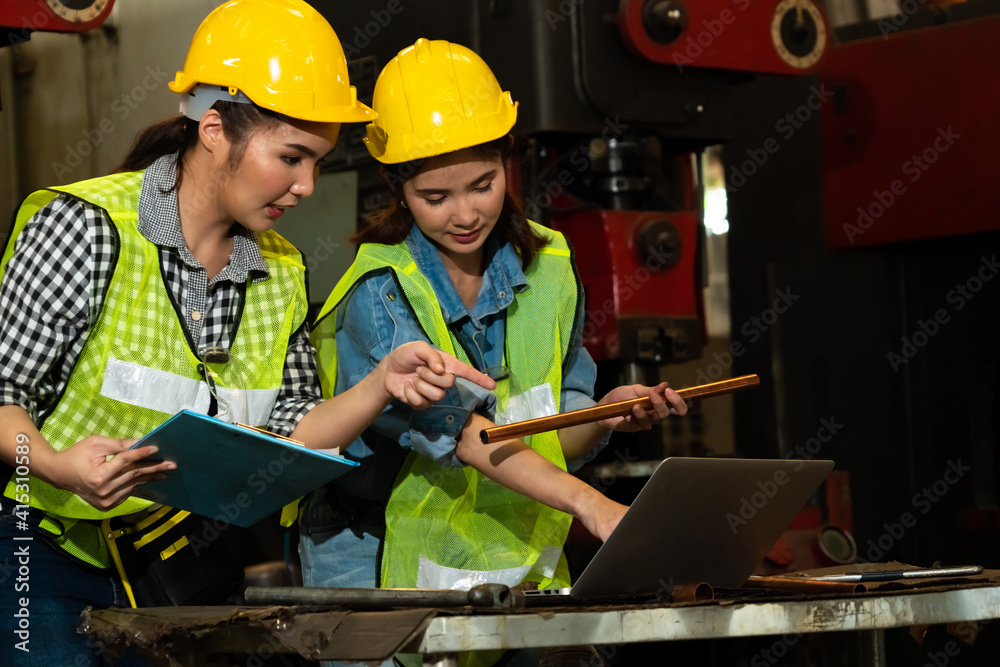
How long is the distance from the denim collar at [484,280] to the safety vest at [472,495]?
23mm

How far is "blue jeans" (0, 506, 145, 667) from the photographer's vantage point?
1.50 m

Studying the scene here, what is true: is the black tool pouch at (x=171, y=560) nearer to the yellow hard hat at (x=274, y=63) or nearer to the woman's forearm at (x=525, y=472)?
the woman's forearm at (x=525, y=472)

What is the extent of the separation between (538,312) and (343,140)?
34.3 inches

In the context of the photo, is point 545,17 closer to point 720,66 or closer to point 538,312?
point 720,66

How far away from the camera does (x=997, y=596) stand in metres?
1.39

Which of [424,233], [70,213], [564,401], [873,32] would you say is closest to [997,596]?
[564,401]

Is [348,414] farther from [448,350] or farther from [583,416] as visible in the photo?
[583,416]

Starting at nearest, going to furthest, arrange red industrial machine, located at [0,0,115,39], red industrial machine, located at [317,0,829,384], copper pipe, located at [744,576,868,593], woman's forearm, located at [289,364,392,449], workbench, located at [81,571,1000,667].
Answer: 1. workbench, located at [81,571,1000,667]
2. copper pipe, located at [744,576,868,593]
3. woman's forearm, located at [289,364,392,449]
4. red industrial machine, located at [0,0,115,39]
5. red industrial machine, located at [317,0,829,384]

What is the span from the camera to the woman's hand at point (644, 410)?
5.60 ft

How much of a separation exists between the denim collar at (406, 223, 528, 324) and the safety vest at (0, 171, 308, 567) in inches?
12.0

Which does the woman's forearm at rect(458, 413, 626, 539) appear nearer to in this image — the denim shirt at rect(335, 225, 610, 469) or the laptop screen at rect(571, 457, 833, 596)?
the denim shirt at rect(335, 225, 610, 469)

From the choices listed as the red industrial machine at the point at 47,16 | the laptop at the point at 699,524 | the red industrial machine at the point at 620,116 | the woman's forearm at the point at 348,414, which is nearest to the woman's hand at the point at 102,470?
the woman's forearm at the point at 348,414

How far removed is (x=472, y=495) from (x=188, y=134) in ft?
2.30

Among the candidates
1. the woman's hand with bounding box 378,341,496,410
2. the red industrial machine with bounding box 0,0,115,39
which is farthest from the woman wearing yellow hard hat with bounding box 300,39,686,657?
the red industrial machine with bounding box 0,0,115,39
